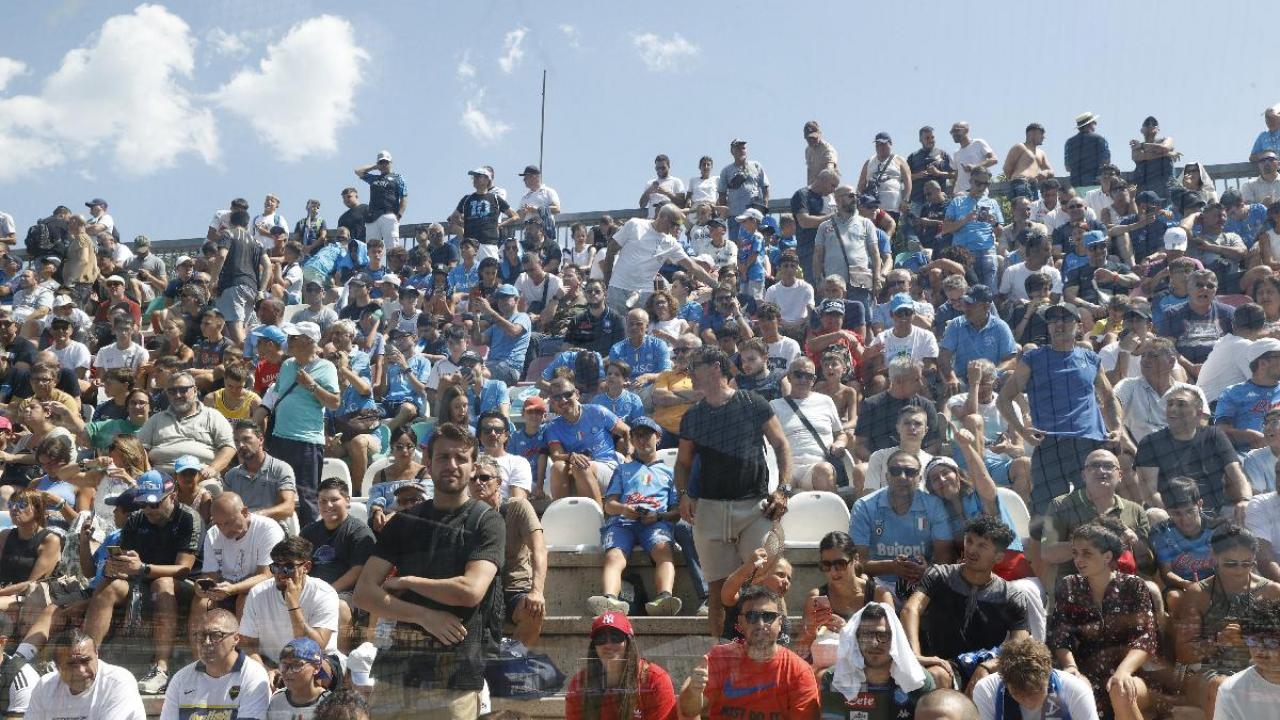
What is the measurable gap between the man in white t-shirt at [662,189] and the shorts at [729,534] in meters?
8.61

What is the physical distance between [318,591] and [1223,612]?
379cm

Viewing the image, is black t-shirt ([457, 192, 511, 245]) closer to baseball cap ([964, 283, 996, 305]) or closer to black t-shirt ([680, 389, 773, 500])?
baseball cap ([964, 283, 996, 305])

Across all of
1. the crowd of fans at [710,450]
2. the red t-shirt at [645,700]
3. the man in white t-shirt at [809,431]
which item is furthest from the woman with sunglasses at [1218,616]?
the man in white t-shirt at [809,431]

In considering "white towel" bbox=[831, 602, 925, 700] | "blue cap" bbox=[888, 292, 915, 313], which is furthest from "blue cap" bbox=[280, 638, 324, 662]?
"blue cap" bbox=[888, 292, 915, 313]

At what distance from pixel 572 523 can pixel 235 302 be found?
22.1 ft

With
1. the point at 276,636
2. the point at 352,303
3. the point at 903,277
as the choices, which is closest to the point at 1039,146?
the point at 903,277

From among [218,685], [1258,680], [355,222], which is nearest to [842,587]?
[1258,680]

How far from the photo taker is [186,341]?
1230cm

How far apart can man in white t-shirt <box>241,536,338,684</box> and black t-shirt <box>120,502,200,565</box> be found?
85 cm

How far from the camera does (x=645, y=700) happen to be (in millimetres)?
5121

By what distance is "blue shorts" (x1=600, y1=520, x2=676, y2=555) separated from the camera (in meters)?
7.50

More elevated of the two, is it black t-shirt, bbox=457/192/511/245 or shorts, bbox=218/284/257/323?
black t-shirt, bbox=457/192/511/245

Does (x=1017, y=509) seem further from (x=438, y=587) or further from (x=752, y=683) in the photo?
(x=438, y=587)

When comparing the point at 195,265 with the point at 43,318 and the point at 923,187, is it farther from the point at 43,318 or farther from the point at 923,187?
the point at 923,187
